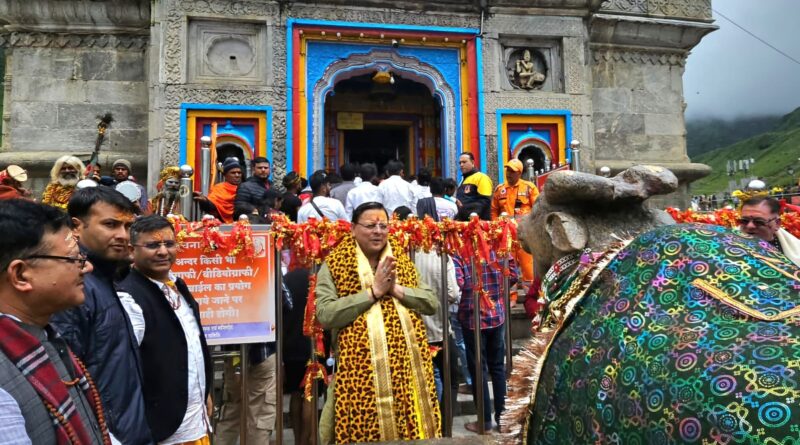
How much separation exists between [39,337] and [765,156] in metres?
80.2

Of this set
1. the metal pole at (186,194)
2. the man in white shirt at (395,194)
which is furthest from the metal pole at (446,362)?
the man in white shirt at (395,194)

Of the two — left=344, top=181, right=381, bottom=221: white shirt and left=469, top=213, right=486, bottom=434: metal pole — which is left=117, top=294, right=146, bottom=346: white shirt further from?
left=344, top=181, right=381, bottom=221: white shirt

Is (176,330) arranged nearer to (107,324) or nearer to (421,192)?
(107,324)

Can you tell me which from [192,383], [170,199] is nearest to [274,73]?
[170,199]

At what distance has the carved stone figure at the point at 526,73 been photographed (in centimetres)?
1054

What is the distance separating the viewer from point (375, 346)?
2.93 meters

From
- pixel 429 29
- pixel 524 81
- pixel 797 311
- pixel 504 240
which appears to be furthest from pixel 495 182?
pixel 797 311

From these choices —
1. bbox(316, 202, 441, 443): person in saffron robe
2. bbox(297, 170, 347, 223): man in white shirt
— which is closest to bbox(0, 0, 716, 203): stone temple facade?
bbox(297, 170, 347, 223): man in white shirt

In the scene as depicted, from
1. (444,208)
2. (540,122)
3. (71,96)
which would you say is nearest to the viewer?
(444,208)

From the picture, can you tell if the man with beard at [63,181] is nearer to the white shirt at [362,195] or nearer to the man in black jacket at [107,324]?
the white shirt at [362,195]

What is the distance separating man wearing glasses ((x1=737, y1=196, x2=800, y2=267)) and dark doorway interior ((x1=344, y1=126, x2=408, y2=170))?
1012cm

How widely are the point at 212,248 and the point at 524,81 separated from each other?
8.62 m

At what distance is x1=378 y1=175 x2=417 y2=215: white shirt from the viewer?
6.55m

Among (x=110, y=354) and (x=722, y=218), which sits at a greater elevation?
(x=722, y=218)
